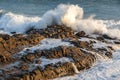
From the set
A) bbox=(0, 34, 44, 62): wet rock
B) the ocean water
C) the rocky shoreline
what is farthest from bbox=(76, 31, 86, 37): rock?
bbox=(0, 34, 44, 62): wet rock

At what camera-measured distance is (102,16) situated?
33.1 meters

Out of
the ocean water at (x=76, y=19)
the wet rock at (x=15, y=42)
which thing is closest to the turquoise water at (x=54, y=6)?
the ocean water at (x=76, y=19)

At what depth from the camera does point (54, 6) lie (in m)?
40.3

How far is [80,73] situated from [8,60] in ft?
10.9

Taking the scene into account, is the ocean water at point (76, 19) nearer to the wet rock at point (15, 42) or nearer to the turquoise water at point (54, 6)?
the turquoise water at point (54, 6)

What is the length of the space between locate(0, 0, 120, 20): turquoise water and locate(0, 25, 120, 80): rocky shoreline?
1250 centimetres

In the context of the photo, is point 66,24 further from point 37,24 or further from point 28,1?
point 28,1

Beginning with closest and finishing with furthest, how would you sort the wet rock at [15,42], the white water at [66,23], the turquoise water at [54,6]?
the wet rock at [15,42]
the white water at [66,23]
the turquoise water at [54,6]

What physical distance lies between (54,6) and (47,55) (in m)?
23.6

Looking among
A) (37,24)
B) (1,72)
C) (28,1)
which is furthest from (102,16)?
Result: (1,72)

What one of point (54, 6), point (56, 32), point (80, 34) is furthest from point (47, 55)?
point (54, 6)

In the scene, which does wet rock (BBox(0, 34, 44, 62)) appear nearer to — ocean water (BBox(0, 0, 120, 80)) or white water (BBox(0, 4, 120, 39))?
ocean water (BBox(0, 0, 120, 80))

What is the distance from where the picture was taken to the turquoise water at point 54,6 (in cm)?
3475

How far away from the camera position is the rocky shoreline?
51.1ft
